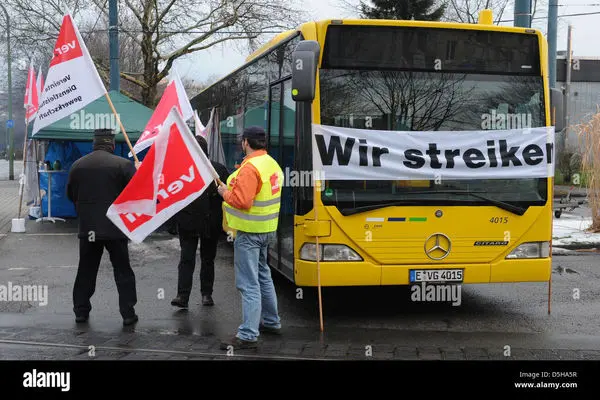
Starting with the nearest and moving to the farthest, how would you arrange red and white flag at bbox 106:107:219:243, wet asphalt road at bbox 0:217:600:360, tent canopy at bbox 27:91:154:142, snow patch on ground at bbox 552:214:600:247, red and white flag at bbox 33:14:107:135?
wet asphalt road at bbox 0:217:600:360 < red and white flag at bbox 106:107:219:243 < red and white flag at bbox 33:14:107:135 < snow patch on ground at bbox 552:214:600:247 < tent canopy at bbox 27:91:154:142

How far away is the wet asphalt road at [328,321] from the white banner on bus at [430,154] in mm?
1546

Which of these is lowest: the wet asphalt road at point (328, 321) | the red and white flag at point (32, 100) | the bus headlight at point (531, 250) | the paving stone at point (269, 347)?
the wet asphalt road at point (328, 321)

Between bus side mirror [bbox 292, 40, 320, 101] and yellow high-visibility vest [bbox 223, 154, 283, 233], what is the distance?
29.0 inches

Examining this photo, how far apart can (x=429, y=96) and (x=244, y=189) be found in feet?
7.62

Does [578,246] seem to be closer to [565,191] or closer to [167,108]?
[167,108]

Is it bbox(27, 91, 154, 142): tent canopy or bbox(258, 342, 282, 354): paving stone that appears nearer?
bbox(258, 342, 282, 354): paving stone

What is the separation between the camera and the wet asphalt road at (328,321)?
21.5ft

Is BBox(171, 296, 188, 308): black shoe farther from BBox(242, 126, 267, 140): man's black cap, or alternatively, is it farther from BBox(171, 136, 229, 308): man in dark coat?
BBox(242, 126, 267, 140): man's black cap

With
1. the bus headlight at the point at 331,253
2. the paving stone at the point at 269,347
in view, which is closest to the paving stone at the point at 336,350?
the paving stone at the point at 269,347

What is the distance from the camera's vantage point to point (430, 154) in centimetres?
753

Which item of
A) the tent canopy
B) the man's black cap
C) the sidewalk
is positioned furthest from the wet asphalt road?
the sidewalk

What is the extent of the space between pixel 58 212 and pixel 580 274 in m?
11.7

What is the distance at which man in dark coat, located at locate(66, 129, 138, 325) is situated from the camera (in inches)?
285

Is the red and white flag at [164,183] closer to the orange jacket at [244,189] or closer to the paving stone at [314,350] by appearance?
the orange jacket at [244,189]
